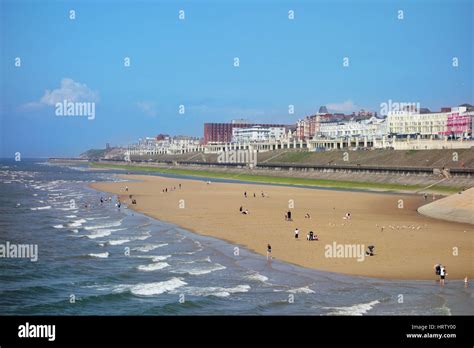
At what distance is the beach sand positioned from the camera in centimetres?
3122

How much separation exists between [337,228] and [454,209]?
12783 mm

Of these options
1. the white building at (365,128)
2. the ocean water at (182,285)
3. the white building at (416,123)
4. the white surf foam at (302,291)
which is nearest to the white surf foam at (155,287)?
the ocean water at (182,285)

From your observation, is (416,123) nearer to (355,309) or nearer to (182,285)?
(182,285)

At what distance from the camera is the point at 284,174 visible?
404ft

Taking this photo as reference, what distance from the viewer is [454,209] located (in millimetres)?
51438

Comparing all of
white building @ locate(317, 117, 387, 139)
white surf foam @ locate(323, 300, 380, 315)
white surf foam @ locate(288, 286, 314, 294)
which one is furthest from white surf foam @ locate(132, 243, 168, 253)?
white building @ locate(317, 117, 387, 139)

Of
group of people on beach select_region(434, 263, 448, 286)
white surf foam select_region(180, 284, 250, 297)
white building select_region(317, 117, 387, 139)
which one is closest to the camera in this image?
white surf foam select_region(180, 284, 250, 297)

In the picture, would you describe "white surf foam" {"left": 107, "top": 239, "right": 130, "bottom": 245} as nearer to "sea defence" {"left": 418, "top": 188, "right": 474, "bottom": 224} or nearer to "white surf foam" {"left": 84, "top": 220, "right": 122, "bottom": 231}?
"white surf foam" {"left": 84, "top": 220, "right": 122, "bottom": 231}

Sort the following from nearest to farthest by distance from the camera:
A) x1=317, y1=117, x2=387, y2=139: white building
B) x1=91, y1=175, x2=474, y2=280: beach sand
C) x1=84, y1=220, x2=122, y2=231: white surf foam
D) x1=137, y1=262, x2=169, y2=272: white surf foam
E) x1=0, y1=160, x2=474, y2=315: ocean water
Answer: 1. x1=0, y1=160, x2=474, y2=315: ocean water
2. x1=137, y1=262, x2=169, y2=272: white surf foam
3. x1=91, y1=175, x2=474, y2=280: beach sand
4. x1=84, y1=220, x2=122, y2=231: white surf foam
5. x1=317, y1=117, x2=387, y2=139: white building

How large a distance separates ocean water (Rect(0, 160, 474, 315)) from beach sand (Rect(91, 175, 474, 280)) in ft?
6.94

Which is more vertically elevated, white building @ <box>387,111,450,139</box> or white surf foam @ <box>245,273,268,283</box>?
white building @ <box>387,111,450,139</box>

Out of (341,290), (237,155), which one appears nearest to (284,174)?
(237,155)

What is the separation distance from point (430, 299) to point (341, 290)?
3548 millimetres
